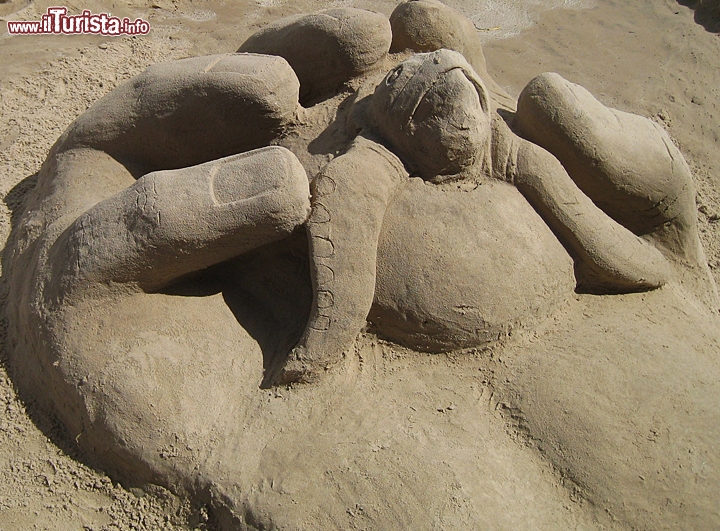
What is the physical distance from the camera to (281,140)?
2260 millimetres

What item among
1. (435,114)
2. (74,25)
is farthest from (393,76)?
(74,25)

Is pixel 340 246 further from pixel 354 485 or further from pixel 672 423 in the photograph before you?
pixel 672 423

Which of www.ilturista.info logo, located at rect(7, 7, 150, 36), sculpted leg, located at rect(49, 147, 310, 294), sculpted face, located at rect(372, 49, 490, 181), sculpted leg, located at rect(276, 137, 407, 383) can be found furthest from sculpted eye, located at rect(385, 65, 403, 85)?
www.ilturista.info logo, located at rect(7, 7, 150, 36)

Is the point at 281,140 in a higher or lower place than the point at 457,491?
higher

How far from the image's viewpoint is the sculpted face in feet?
6.23

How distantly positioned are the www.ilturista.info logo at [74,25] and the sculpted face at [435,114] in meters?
2.71

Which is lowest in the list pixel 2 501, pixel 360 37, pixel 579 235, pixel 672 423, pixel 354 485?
pixel 2 501

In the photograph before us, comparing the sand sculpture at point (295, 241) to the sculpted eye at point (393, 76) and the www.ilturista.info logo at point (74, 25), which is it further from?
the www.ilturista.info logo at point (74, 25)

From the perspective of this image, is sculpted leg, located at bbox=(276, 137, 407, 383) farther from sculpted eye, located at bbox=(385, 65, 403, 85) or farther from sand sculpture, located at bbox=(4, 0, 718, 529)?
sculpted eye, located at bbox=(385, 65, 403, 85)

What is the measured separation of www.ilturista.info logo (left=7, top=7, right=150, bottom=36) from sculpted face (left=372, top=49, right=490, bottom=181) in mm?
2707

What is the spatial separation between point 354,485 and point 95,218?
113cm

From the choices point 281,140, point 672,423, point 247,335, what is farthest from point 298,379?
point 672,423

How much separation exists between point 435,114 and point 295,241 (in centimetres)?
63

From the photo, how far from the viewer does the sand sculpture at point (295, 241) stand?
1.80 m
